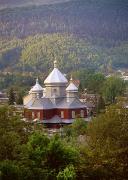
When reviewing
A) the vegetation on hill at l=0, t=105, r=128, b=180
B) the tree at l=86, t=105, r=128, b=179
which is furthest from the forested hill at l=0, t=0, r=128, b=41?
the vegetation on hill at l=0, t=105, r=128, b=180

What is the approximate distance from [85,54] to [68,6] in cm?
6071

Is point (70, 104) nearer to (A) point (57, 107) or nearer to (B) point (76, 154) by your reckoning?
(A) point (57, 107)

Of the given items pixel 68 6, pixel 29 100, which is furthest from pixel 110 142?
pixel 68 6

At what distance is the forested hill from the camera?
137875 millimetres

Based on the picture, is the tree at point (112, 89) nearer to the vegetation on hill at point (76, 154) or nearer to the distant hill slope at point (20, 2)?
the vegetation on hill at point (76, 154)

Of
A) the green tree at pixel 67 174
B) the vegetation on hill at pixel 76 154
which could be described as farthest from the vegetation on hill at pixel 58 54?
the green tree at pixel 67 174

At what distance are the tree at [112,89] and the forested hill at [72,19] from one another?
80.9 meters

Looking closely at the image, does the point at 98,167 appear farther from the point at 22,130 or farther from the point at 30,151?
the point at 22,130

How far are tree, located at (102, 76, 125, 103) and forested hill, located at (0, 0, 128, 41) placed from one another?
80.9m

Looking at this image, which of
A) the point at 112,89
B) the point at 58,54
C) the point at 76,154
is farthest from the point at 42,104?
the point at 58,54

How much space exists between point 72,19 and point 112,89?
10628cm

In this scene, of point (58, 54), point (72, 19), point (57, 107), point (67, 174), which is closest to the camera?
point (67, 174)

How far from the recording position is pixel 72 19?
153 m

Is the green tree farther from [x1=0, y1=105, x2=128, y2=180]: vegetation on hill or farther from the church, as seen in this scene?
the church
